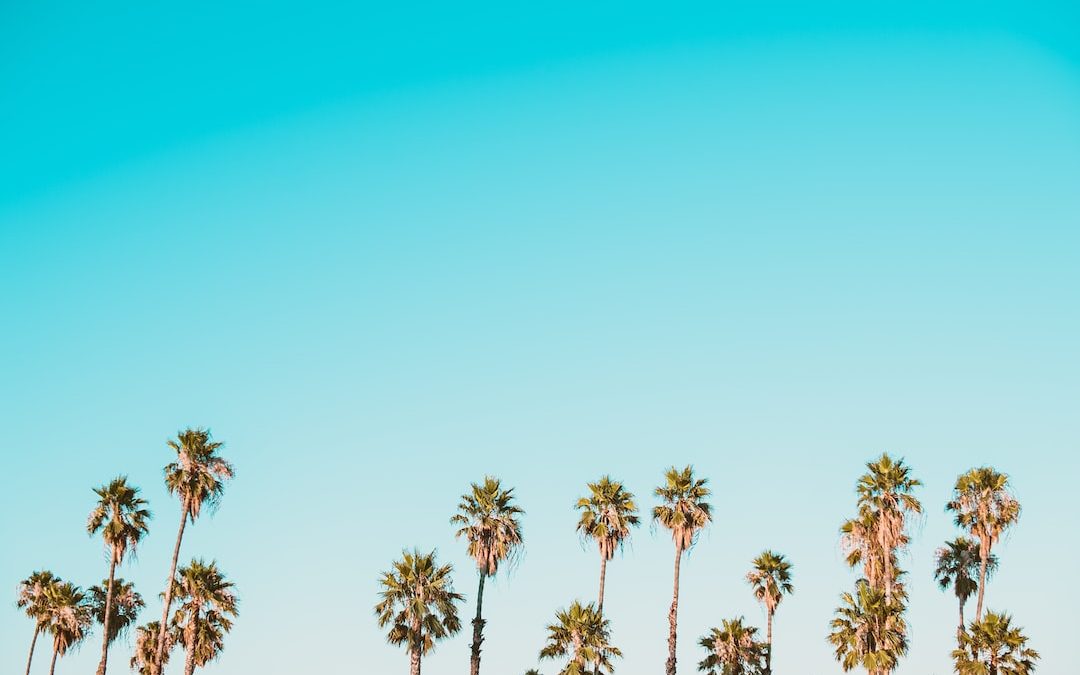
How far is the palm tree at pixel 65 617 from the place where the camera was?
6906cm

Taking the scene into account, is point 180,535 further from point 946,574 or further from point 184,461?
point 946,574

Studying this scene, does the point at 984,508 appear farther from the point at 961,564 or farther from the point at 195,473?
the point at 195,473

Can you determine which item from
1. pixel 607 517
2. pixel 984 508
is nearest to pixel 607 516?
pixel 607 517

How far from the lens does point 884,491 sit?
65875mm

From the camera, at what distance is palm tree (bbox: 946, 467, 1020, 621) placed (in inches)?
2584

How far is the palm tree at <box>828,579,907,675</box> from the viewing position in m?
54.5

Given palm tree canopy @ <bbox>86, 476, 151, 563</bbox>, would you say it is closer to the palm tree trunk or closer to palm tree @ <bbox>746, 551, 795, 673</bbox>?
the palm tree trunk

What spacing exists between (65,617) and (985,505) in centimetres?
5821

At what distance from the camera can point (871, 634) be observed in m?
55.2

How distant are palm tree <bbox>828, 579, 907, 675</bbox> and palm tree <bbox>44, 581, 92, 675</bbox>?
46510 millimetres

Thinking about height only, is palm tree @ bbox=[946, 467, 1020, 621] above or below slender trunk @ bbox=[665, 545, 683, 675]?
above

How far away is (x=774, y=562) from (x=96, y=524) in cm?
4159

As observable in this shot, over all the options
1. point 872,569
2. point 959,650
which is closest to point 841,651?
point 959,650

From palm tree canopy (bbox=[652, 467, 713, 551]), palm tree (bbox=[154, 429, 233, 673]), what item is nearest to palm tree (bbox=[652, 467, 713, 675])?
palm tree canopy (bbox=[652, 467, 713, 551])
